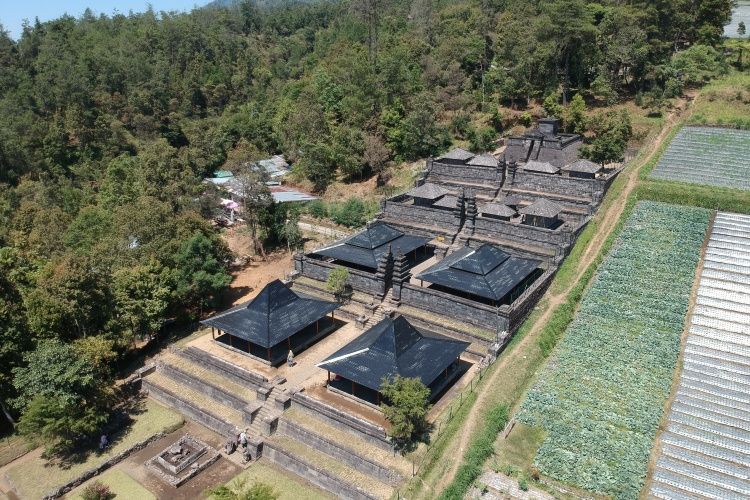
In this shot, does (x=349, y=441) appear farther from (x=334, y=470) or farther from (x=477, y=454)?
(x=477, y=454)

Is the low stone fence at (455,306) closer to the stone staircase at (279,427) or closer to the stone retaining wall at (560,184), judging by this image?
the stone staircase at (279,427)

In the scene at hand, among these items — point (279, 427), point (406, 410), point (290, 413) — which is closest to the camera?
point (406, 410)

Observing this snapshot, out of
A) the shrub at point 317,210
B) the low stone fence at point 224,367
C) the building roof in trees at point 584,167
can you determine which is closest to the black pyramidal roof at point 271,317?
the low stone fence at point 224,367

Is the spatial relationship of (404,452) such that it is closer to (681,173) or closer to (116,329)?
(116,329)

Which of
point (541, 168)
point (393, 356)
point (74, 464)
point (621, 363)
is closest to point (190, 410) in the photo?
point (74, 464)

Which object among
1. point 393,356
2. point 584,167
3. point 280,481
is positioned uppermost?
point 584,167

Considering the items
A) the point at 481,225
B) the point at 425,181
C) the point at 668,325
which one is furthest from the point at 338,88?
the point at 668,325

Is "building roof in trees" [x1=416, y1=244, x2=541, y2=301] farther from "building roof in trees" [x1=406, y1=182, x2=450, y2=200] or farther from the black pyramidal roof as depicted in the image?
"building roof in trees" [x1=406, y1=182, x2=450, y2=200]
